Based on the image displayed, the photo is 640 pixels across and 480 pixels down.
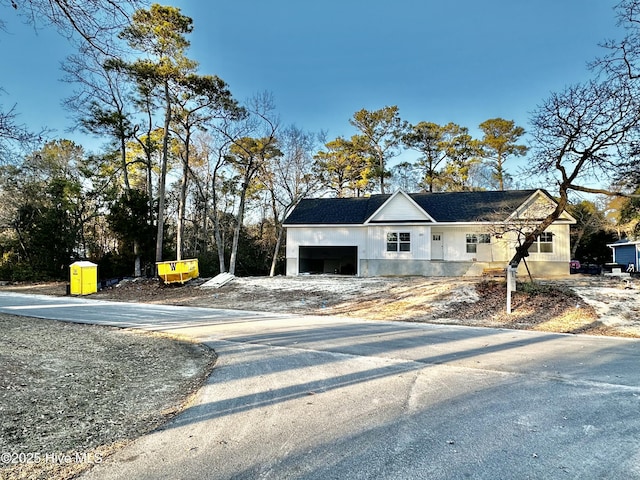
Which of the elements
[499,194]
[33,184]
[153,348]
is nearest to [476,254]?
[499,194]

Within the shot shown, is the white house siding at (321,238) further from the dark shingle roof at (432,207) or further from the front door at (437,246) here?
the front door at (437,246)

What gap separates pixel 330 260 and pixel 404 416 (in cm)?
2427

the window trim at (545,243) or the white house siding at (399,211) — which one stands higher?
the white house siding at (399,211)

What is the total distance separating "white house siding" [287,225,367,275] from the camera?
74.9 feet

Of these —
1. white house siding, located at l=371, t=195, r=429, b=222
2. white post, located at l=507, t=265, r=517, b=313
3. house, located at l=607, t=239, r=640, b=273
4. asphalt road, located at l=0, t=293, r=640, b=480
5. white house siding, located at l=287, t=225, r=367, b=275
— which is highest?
white house siding, located at l=371, t=195, r=429, b=222

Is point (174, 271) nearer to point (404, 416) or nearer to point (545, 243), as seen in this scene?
point (404, 416)

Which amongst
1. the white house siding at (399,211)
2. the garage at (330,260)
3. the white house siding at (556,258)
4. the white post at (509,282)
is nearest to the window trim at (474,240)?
the white house siding at (556,258)

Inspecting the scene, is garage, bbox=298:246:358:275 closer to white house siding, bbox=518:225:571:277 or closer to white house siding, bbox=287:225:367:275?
white house siding, bbox=287:225:367:275

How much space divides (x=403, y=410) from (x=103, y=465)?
8.80 ft

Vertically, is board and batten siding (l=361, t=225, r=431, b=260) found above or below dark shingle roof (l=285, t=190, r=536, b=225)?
below

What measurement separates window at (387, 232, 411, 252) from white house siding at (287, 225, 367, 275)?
1.53m

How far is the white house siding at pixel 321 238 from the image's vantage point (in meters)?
22.8

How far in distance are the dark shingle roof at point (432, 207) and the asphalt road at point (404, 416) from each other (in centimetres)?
1513

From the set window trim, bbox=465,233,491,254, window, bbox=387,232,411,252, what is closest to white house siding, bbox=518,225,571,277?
window trim, bbox=465,233,491,254
